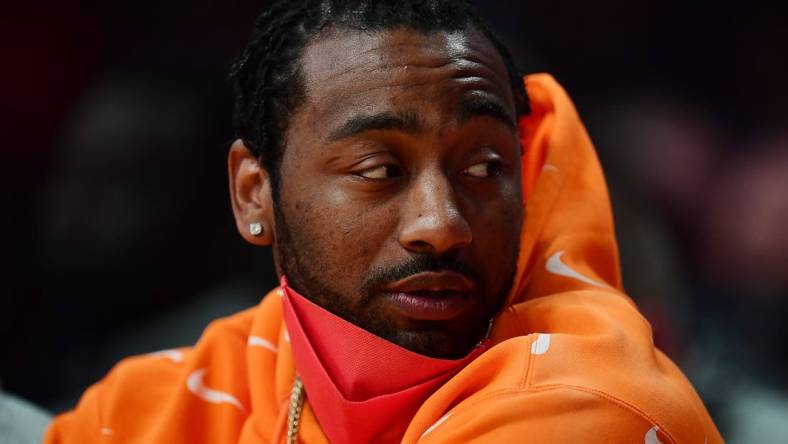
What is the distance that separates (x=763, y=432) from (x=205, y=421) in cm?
151

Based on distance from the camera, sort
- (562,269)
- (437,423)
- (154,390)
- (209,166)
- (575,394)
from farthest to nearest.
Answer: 1. (209,166)
2. (154,390)
3. (562,269)
4. (437,423)
5. (575,394)

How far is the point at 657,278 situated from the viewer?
8.70 ft

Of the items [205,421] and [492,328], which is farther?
[205,421]

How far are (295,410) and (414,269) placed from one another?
0.34 metres

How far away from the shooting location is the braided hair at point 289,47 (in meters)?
1.53

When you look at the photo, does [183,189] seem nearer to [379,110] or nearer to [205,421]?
[205,421]

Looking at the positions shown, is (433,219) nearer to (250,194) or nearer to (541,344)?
(541,344)

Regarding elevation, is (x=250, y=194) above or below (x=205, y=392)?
above

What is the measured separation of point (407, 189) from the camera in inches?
57.0

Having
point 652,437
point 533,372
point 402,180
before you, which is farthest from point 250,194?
point 652,437

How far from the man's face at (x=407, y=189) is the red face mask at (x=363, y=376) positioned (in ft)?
0.08

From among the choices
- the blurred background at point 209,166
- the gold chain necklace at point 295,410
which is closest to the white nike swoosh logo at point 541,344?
the gold chain necklace at point 295,410

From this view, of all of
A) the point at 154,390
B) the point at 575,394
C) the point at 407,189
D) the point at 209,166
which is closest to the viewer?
the point at 575,394

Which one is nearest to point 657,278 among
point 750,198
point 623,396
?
point 750,198
